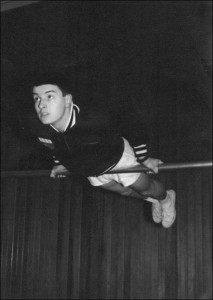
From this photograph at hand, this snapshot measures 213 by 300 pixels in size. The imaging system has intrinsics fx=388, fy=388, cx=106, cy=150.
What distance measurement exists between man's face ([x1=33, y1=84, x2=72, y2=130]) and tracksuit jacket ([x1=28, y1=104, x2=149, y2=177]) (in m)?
0.06

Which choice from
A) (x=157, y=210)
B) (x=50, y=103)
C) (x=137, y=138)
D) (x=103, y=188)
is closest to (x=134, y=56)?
(x=103, y=188)

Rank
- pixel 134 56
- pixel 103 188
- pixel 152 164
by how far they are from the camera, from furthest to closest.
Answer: pixel 134 56
pixel 103 188
pixel 152 164

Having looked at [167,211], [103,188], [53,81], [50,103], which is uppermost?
[53,81]

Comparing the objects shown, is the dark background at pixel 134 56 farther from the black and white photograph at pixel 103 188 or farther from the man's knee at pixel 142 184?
the man's knee at pixel 142 184

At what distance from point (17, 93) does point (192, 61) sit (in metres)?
1.55

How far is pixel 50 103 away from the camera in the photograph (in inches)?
66.6

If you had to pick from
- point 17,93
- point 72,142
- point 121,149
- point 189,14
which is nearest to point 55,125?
point 72,142

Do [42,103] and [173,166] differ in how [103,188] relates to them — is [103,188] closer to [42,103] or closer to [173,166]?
[173,166]

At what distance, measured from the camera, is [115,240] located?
10.1 feet

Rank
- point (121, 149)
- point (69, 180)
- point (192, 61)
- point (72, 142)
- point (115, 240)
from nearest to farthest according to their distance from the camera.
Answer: point (72, 142), point (121, 149), point (192, 61), point (115, 240), point (69, 180)

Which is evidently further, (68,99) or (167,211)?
(167,211)

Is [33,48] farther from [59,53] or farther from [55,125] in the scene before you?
[55,125]

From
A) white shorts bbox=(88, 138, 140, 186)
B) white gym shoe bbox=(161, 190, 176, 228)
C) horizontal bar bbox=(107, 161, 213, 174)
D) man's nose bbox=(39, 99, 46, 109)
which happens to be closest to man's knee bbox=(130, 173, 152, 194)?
white shorts bbox=(88, 138, 140, 186)

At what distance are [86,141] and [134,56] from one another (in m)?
1.50
